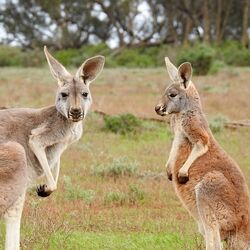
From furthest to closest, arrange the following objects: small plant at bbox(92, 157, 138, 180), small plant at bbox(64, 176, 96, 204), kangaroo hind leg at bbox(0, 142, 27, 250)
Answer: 1. small plant at bbox(92, 157, 138, 180)
2. small plant at bbox(64, 176, 96, 204)
3. kangaroo hind leg at bbox(0, 142, 27, 250)

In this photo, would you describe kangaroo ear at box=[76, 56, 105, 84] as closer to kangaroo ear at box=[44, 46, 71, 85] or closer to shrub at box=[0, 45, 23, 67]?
kangaroo ear at box=[44, 46, 71, 85]

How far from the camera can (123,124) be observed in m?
13.8

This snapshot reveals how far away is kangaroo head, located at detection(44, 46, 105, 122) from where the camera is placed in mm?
5867

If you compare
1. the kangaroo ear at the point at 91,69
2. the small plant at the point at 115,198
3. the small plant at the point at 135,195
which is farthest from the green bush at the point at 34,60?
the kangaroo ear at the point at 91,69

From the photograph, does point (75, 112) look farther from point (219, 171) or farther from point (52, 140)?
point (219, 171)

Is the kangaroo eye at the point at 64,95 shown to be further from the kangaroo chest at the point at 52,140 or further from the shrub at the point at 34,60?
the shrub at the point at 34,60

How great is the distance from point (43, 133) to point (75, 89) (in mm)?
446

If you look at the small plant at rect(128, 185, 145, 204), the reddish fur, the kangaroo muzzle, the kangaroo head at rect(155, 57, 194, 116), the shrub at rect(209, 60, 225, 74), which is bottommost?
the shrub at rect(209, 60, 225, 74)

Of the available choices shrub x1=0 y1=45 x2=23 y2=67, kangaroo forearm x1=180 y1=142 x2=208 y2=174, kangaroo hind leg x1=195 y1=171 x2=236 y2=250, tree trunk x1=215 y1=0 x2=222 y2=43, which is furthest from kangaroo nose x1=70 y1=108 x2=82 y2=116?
tree trunk x1=215 y1=0 x2=222 y2=43

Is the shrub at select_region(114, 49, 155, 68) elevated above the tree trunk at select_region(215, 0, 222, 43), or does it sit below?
above

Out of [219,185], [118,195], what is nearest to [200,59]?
[118,195]

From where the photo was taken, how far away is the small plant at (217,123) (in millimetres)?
13805

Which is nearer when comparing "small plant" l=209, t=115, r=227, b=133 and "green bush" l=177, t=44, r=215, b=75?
"small plant" l=209, t=115, r=227, b=133

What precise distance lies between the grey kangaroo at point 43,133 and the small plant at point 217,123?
7.80m
